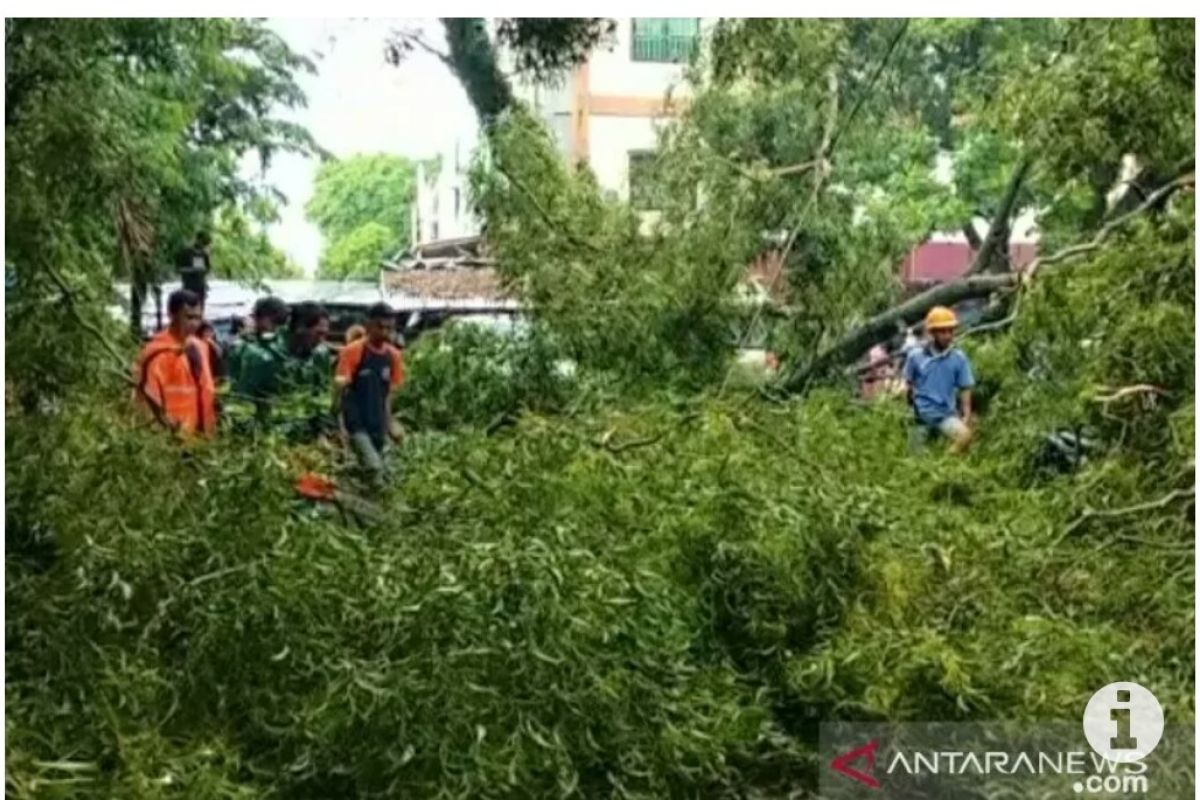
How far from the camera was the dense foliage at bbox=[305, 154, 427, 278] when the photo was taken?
2453 millimetres

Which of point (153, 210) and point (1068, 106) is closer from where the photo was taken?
point (153, 210)

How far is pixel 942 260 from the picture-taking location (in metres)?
2.61

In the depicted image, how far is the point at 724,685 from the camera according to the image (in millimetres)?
2420

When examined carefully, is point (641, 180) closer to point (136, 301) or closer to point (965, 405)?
point (965, 405)

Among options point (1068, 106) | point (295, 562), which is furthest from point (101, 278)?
point (1068, 106)

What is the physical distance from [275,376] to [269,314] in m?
0.08

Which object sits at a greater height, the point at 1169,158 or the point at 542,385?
the point at 1169,158

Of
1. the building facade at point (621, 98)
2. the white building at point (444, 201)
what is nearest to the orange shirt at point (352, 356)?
the white building at point (444, 201)

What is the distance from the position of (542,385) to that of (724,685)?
0.49 meters

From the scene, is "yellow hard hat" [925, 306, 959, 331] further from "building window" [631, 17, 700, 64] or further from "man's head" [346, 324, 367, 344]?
"man's head" [346, 324, 367, 344]

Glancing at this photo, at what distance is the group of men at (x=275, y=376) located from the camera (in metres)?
2.43

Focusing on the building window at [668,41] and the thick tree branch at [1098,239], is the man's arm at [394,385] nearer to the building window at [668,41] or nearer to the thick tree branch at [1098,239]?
the building window at [668,41]

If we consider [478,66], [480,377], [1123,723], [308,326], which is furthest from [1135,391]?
[308,326]
